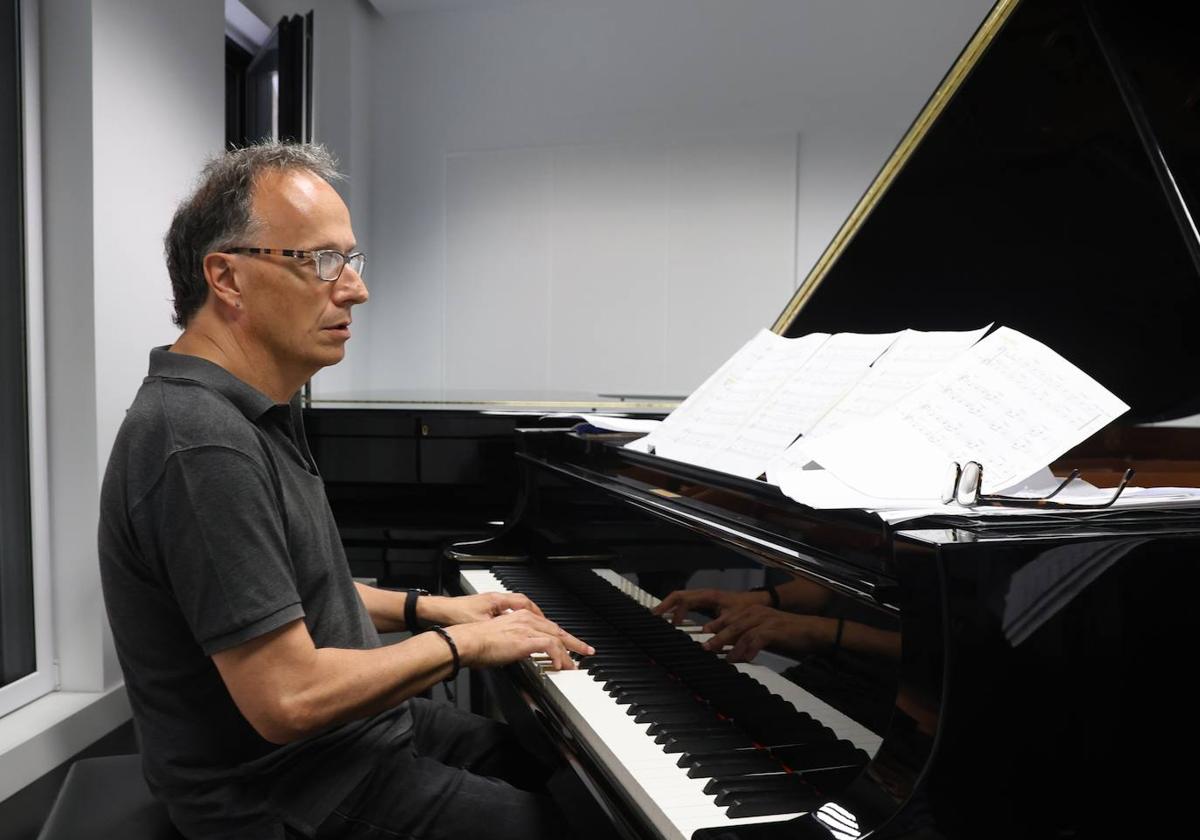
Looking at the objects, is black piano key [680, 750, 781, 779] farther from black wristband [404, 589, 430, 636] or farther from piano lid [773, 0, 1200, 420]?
piano lid [773, 0, 1200, 420]

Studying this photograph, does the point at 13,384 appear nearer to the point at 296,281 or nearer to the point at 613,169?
the point at 296,281

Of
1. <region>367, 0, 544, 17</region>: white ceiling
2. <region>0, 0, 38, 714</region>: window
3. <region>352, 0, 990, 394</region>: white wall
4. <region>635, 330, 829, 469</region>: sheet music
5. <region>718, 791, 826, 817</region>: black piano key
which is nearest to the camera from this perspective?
<region>718, 791, 826, 817</region>: black piano key

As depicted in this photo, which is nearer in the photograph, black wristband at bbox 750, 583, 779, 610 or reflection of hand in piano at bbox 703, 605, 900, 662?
reflection of hand in piano at bbox 703, 605, 900, 662

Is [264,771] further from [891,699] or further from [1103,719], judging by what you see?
[1103,719]

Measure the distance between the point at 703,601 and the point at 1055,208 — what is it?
3.89 feet

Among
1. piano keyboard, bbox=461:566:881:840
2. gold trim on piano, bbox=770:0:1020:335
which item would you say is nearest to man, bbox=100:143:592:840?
piano keyboard, bbox=461:566:881:840

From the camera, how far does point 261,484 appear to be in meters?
1.10

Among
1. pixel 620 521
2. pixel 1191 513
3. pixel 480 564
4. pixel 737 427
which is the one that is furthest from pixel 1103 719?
pixel 480 564

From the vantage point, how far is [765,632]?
3.59ft

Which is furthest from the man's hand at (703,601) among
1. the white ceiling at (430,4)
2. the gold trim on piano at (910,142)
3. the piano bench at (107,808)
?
the white ceiling at (430,4)

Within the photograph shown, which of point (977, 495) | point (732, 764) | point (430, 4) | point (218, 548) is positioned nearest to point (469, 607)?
point (218, 548)

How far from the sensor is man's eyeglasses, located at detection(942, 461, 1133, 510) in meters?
0.93

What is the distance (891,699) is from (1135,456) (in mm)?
1585

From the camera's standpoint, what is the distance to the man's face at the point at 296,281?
4.13ft
